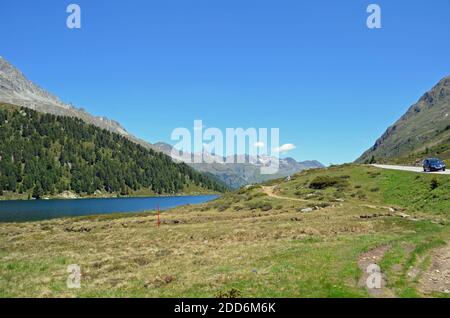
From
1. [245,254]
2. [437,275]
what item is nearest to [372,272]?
[437,275]

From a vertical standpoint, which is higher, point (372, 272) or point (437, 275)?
point (372, 272)

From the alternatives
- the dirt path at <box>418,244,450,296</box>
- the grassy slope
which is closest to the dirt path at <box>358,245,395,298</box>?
the grassy slope

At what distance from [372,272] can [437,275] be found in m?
3.95

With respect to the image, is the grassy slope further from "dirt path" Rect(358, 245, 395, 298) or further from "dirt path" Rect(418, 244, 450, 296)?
"dirt path" Rect(418, 244, 450, 296)

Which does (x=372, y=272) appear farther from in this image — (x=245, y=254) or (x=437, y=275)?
(x=245, y=254)

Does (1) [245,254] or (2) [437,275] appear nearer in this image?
(2) [437,275]

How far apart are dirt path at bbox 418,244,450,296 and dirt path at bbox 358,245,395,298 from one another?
76.8 inches

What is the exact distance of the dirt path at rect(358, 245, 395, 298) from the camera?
1845 cm

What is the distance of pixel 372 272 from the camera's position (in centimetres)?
2264

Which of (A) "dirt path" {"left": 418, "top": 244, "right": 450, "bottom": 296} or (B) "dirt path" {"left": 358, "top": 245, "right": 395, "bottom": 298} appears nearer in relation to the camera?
(B) "dirt path" {"left": 358, "top": 245, "right": 395, "bottom": 298}

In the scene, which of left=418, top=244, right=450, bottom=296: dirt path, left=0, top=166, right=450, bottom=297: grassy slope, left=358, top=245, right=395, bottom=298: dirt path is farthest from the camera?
left=0, top=166, right=450, bottom=297: grassy slope

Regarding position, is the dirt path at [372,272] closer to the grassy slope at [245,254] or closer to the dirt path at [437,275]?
the grassy slope at [245,254]
